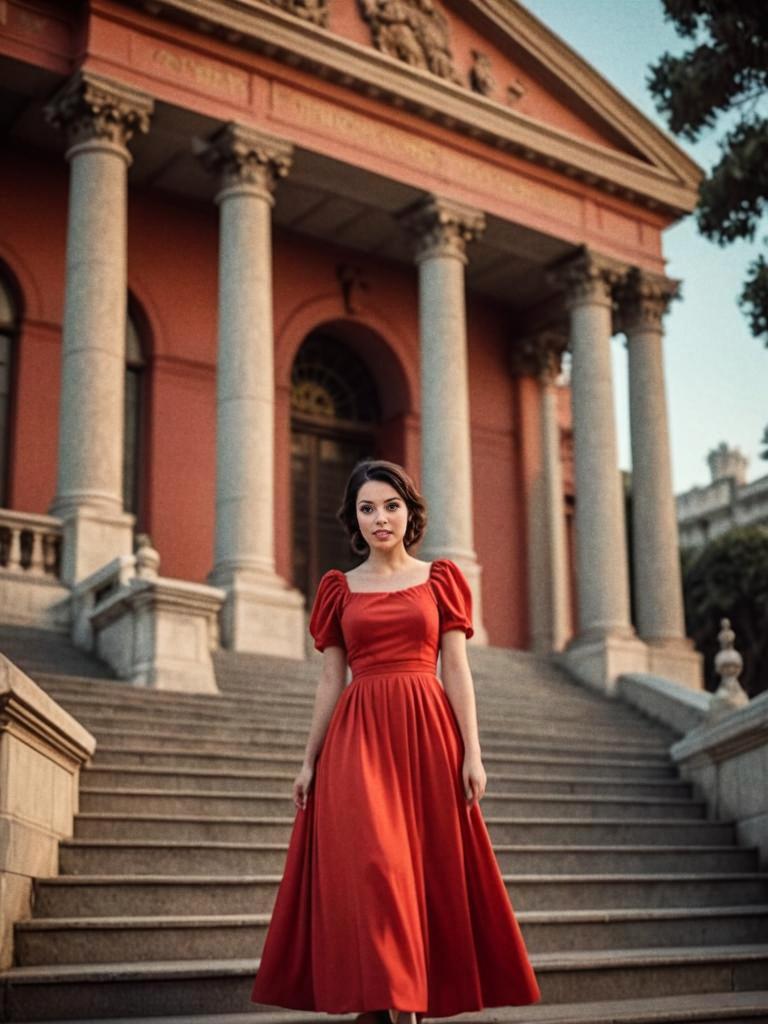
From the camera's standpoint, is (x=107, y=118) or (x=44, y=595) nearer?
(x=44, y=595)

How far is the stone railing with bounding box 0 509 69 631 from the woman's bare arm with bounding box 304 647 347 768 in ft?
31.5

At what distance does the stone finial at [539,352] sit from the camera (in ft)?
76.8

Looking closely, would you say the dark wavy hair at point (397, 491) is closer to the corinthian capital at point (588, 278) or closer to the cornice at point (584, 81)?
the corinthian capital at point (588, 278)

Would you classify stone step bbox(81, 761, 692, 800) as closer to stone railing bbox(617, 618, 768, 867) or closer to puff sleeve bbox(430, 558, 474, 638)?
stone railing bbox(617, 618, 768, 867)

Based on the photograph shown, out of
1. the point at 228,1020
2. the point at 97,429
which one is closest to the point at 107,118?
the point at 97,429

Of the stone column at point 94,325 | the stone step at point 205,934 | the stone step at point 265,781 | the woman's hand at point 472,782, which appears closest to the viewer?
the woman's hand at point 472,782

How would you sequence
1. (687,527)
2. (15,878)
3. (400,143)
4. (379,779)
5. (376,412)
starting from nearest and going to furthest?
(379,779)
(15,878)
(400,143)
(376,412)
(687,527)

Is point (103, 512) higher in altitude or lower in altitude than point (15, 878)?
higher

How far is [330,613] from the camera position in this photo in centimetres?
504

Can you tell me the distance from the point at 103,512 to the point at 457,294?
6141mm

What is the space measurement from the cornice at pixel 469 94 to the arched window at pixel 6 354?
166 inches

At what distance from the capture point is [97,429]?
15141 millimetres

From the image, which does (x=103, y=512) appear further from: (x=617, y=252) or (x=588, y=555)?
(x=617, y=252)

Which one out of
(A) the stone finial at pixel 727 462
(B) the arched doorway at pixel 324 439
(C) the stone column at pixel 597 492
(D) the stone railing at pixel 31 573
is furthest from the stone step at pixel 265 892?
(A) the stone finial at pixel 727 462
